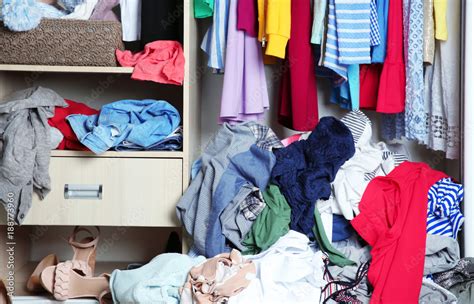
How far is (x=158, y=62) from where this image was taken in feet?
7.07

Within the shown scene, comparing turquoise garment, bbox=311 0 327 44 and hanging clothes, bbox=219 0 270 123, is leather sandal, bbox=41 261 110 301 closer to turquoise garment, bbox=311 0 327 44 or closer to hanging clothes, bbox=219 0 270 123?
hanging clothes, bbox=219 0 270 123

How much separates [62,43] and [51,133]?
11.5 inches

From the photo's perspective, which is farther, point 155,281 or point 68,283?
point 68,283

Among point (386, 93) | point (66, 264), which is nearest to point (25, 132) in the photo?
point (66, 264)

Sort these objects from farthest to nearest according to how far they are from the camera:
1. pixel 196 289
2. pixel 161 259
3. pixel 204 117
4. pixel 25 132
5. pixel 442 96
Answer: pixel 204 117 < pixel 442 96 < pixel 25 132 < pixel 161 259 < pixel 196 289

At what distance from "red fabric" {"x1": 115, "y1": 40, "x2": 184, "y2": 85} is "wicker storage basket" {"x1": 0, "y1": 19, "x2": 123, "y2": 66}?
7 cm

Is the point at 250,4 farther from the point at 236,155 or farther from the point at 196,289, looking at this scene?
the point at 196,289

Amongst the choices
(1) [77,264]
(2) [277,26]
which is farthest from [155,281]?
(2) [277,26]

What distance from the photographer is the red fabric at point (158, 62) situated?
2.13 meters

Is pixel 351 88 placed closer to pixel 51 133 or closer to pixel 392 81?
pixel 392 81

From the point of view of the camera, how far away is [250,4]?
2.29 m

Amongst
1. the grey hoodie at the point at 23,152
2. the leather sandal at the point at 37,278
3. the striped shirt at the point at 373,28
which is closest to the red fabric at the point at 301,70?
the striped shirt at the point at 373,28

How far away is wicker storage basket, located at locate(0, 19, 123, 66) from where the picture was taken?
82.5 inches

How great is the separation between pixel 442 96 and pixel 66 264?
138cm
